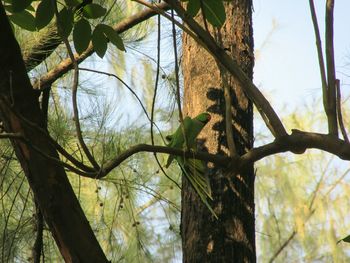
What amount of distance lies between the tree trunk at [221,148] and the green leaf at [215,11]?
174 millimetres

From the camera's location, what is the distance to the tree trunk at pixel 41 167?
0.99 meters

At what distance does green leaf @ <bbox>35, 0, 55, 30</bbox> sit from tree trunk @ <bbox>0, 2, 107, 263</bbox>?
0.18 feet

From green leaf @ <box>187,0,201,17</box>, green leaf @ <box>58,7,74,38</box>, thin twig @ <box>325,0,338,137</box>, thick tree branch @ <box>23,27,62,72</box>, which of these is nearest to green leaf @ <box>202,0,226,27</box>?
green leaf @ <box>187,0,201,17</box>

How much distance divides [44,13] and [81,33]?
3.5 inches

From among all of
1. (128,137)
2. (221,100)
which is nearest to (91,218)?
(128,137)

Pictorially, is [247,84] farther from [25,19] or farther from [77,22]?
[25,19]

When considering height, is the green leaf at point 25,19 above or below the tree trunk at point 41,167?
above

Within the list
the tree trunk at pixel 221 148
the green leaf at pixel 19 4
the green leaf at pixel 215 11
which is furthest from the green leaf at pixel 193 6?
the green leaf at pixel 19 4

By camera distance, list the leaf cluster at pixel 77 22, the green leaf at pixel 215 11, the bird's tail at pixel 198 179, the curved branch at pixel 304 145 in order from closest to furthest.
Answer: the curved branch at pixel 304 145 → the green leaf at pixel 215 11 → the leaf cluster at pixel 77 22 → the bird's tail at pixel 198 179

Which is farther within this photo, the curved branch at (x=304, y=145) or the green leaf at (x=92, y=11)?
the green leaf at (x=92, y=11)

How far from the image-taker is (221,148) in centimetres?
140

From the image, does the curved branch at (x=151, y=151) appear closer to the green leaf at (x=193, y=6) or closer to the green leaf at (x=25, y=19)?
the green leaf at (x=193, y=6)

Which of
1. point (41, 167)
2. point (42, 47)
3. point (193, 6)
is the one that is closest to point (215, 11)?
point (193, 6)

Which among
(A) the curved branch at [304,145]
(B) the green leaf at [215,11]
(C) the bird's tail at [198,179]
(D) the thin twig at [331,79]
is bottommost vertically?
(A) the curved branch at [304,145]
